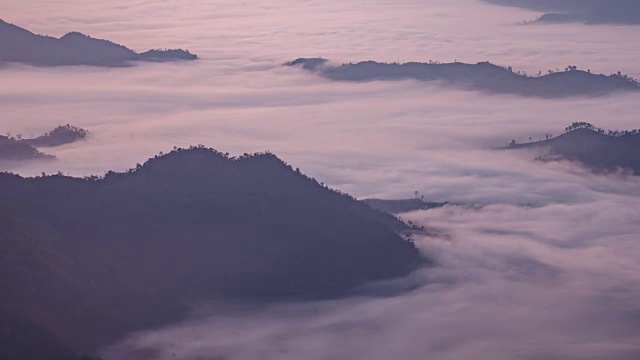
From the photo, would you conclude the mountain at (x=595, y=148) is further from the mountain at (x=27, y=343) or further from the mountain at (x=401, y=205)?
the mountain at (x=27, y=343)

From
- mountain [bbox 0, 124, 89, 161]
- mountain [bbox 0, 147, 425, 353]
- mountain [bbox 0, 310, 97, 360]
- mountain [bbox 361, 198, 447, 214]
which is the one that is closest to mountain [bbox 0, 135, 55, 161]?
mountain [bbox 0, 124, 89, 161]

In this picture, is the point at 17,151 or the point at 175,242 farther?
the point at 17,151

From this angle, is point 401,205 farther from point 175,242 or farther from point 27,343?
point 27,343

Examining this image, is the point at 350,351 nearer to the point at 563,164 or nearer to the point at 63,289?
the point at 63,289

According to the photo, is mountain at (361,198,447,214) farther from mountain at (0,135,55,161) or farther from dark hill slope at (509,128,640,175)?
mountain at (0,135,55,161)

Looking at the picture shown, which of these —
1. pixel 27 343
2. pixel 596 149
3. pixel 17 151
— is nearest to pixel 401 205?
pixel 596 149

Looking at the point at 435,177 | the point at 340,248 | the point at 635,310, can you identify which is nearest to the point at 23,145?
the point at 435,177
